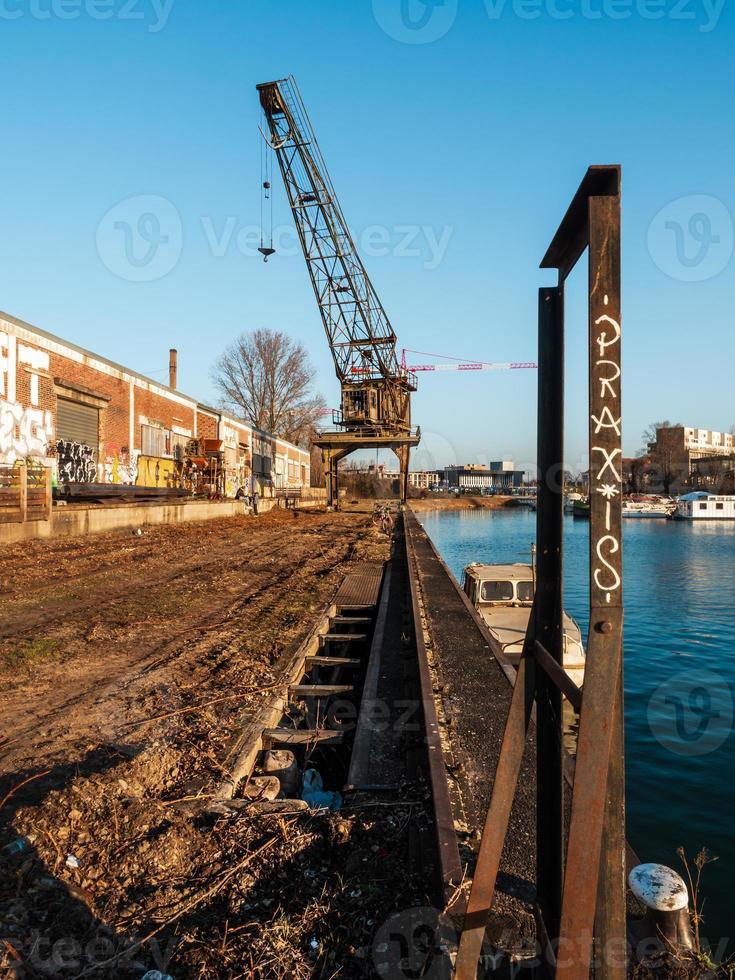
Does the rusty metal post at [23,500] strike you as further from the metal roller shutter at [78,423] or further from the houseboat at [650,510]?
the houseboat at [650,510]

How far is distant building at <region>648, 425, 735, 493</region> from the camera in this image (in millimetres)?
116250

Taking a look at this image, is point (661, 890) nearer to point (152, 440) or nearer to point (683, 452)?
point (152, 440)

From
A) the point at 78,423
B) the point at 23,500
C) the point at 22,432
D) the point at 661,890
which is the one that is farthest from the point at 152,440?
the point at 661,890

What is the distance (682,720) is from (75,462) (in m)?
21.2

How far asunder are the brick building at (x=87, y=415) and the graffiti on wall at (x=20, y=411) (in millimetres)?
32

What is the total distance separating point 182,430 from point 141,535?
46.1 feet

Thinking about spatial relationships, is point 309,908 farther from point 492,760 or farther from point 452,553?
point 452,553

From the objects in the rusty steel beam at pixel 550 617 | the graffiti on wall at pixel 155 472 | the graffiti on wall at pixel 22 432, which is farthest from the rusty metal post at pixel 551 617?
the graffiti on wall at pixel 155 472

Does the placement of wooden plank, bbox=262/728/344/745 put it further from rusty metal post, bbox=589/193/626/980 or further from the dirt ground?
rusty metal post, bbox=589/193/626/980

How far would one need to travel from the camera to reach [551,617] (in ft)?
7.33

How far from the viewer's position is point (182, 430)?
33.2m

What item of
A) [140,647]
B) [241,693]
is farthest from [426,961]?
[140,647]

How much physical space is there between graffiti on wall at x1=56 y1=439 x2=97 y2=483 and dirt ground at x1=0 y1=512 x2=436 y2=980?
50.8ft

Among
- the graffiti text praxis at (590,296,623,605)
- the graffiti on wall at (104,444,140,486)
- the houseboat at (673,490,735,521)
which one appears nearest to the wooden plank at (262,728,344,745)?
the graffiti text praxis at (590,296,623,605)
